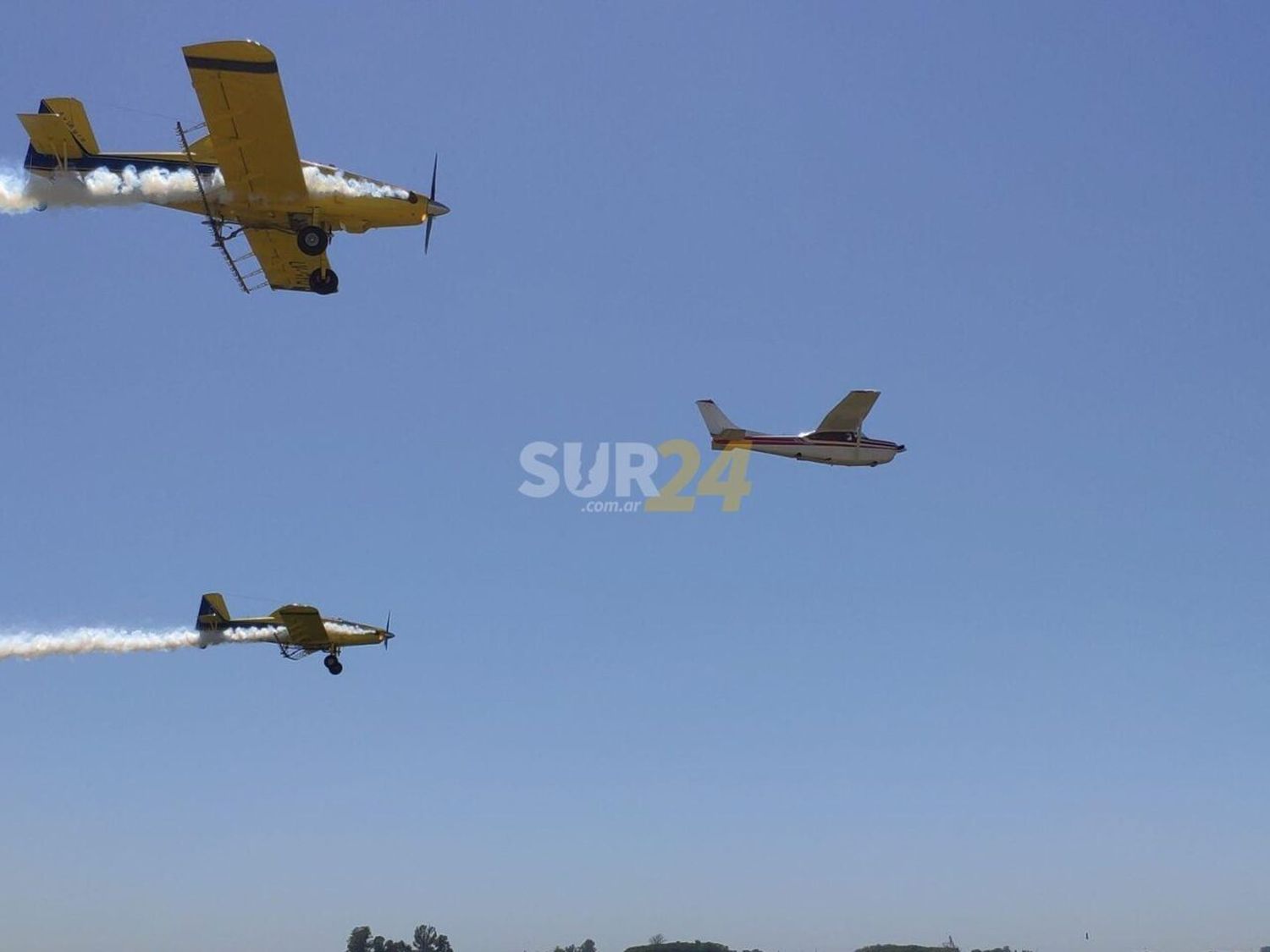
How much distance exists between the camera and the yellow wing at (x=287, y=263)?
3562cm

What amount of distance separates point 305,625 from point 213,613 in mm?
6159

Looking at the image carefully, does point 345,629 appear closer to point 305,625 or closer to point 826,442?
point 305,625

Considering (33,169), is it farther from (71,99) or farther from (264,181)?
(264,181)

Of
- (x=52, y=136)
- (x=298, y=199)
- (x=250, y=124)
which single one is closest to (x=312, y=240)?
(x=298, y=199)

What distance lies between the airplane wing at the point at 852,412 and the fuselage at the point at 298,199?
779 inches

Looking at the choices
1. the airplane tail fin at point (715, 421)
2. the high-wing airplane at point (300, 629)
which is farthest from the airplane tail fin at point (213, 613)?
the airplane tail fin at point (715, 421)

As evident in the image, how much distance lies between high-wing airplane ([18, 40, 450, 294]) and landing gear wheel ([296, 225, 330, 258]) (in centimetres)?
2

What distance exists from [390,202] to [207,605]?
30087 mm

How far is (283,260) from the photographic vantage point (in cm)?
3662

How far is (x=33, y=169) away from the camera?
115 ft

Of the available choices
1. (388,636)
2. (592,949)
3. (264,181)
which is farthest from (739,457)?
(592,949)

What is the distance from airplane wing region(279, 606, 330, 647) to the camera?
5462 centimetres

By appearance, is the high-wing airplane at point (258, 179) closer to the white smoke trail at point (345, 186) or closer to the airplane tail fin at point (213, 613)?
the white smoke trail at point (345, 186)

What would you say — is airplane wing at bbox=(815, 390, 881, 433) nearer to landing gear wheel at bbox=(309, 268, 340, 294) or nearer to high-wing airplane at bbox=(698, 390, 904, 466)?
high-wing airplane at bbox=(698, 390, 904, 466)
